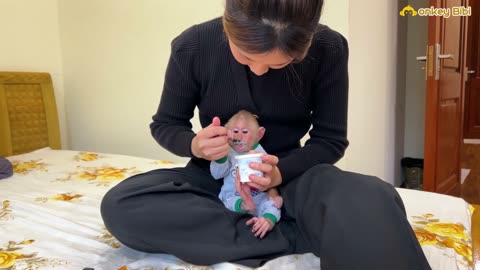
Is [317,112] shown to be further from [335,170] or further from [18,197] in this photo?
[18,197]

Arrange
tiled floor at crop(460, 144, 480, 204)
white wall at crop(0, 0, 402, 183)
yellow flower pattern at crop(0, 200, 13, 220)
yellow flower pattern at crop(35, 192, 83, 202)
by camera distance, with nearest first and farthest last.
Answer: yellow flower pattern at crop(0, 200, 13, 220)
yellow flower pattern at crop(35, 192, 83, 202)
white wall at crop(0, 0, 402, 183)
tiled floor at crop(460, 144, 480, 204)

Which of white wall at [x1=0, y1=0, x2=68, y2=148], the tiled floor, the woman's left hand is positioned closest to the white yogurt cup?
the woman's left hand

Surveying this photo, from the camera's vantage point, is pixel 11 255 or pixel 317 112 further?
pixel 317 112

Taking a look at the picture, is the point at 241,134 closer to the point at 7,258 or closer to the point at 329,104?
the point at 329,104

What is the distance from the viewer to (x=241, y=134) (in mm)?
876

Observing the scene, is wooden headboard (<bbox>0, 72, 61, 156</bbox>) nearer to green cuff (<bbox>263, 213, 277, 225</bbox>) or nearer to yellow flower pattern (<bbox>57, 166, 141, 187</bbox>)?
yellow flower pattern (<bbox>57, 166, 141, 187</bbox>)

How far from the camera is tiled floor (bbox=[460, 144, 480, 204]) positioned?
2499 mm

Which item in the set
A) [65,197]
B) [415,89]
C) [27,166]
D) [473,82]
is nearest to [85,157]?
[27,166]

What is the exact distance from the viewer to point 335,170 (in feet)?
2.48

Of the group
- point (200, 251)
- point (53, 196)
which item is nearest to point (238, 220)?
point (200, 251)

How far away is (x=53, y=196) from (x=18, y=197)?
98mm

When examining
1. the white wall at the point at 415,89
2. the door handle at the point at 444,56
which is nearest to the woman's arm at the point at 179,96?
the door handle at the point at 444,56

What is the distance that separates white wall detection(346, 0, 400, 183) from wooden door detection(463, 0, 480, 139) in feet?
7.84

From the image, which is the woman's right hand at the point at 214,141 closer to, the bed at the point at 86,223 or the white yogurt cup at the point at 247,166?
the white yogurt cup at the point at 247,166
